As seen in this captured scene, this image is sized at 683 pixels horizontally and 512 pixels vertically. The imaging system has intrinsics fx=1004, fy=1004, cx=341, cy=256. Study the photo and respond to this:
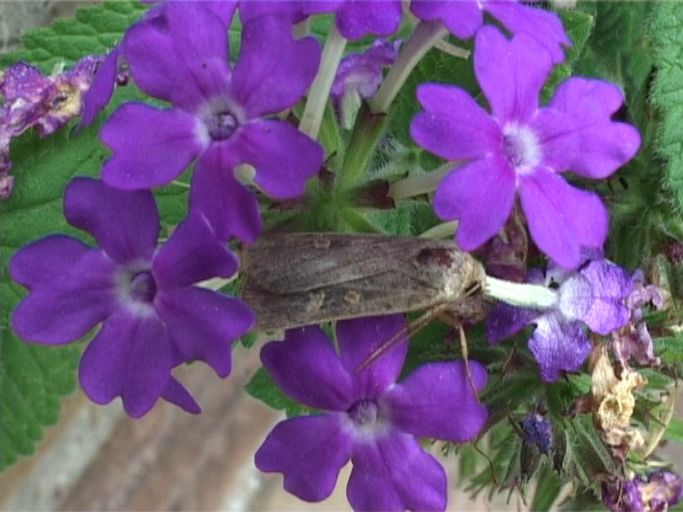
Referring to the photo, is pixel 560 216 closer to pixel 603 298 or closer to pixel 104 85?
pixel 603 298

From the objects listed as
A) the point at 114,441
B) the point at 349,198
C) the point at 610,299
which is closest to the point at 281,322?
the point at 349,198

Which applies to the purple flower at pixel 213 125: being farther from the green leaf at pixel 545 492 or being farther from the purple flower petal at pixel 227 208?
the green leaf at pixel 545 492

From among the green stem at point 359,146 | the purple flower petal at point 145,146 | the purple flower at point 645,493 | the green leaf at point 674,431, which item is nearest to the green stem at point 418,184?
the green stem at point 359,146

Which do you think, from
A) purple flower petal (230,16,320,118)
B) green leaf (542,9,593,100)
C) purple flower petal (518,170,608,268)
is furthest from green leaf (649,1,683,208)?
purple flower petal (230,16,320,118)

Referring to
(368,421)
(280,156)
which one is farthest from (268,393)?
(280,156)

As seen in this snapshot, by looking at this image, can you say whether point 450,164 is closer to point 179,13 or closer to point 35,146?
point 179,13

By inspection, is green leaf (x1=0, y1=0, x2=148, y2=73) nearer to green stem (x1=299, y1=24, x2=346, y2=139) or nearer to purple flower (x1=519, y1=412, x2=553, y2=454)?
green stem (x1=299, y1=24, x2=346, y2=139)

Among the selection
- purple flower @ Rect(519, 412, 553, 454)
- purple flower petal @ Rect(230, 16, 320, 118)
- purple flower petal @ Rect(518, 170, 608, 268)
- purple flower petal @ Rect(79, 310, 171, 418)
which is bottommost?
purple flower @ Rect(519, 412, 553, 454)
